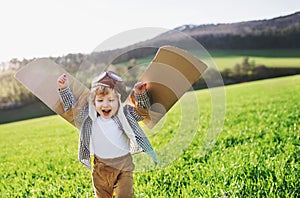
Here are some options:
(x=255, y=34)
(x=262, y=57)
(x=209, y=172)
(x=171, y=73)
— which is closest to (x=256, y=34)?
(x=255, y=34)

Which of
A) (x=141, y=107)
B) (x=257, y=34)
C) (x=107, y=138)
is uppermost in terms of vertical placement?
(x=257, y=34)

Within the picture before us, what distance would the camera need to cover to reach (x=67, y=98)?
337 centimetres

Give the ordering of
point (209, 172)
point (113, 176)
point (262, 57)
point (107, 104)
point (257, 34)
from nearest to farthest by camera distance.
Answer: point (107, 104), point (113, 176), point (209, 172), point (262, 57), point (257, 34)

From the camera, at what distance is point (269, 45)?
38812mm

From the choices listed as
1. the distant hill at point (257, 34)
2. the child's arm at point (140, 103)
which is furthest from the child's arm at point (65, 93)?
the distant hill at point (257, 34)

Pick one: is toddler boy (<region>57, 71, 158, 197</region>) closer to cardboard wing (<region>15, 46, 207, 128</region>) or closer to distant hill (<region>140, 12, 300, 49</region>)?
cardboard wing (<region>15, 46, 207, 128</region>)

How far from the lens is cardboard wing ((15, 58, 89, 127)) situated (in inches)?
134

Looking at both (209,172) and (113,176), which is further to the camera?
(209,172)

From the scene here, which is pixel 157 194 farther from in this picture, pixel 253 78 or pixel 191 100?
pixel 253 78

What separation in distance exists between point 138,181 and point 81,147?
5.18 feet

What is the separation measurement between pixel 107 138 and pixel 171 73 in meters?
0.63

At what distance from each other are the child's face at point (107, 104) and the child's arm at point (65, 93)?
19cm

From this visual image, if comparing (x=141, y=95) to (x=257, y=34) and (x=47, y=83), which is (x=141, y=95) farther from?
(x=257, y=34)

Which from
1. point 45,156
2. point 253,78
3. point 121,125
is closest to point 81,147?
point 121,125
